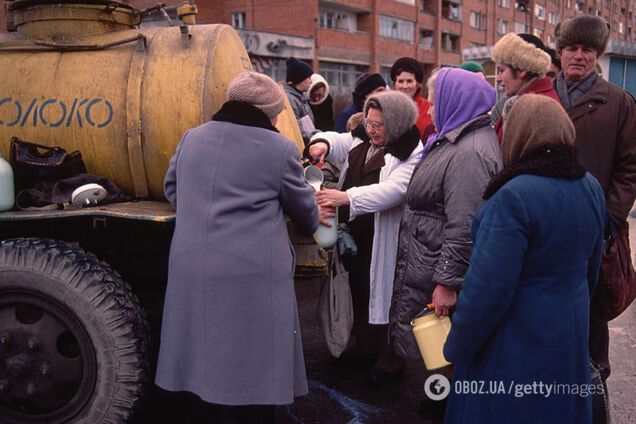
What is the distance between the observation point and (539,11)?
66.1 metres

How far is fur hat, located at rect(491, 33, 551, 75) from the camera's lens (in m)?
3.24

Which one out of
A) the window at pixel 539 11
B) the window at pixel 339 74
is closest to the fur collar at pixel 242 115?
the window at pixel 339 74

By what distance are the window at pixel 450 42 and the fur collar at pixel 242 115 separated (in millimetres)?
A: 50697

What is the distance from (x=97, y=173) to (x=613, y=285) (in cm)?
271

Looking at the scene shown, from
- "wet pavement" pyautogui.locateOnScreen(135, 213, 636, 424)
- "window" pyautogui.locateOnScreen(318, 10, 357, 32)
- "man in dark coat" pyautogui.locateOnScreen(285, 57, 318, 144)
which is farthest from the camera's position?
"window" pyautogui.locateOnScreen(318, 10, 357, 32)

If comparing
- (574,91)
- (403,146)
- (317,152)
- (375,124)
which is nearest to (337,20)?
(317,152)

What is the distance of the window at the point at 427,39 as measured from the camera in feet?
159

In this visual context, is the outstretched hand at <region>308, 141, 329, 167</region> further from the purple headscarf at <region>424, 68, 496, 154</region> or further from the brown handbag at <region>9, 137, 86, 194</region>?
the brown handbag at <region>9, 137, 86, 194</region>

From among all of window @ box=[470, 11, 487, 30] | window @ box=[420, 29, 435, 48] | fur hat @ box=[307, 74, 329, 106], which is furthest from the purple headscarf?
window @ box=[470, 11, 487, 30]

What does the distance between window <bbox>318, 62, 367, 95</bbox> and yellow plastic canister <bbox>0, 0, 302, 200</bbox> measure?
3412 cm

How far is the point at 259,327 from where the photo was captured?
2.57 m

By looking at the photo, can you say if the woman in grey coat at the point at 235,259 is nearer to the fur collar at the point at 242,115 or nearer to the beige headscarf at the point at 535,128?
the fur collar at the point at 242,115

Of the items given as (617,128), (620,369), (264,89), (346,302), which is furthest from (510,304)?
(620,369)

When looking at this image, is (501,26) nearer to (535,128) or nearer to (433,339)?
(433,339)
